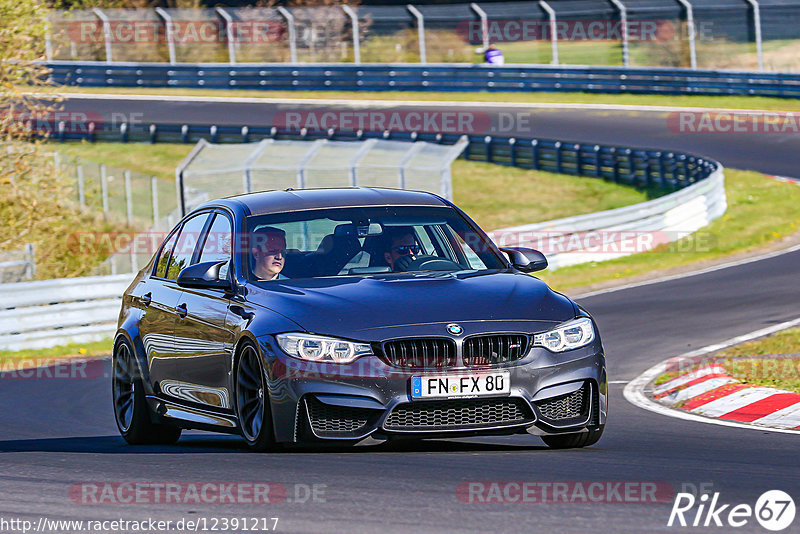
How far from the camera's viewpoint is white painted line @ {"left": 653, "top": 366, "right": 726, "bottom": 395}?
11.3 meters

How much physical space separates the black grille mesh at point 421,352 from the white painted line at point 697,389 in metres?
4.22

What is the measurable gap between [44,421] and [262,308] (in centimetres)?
423

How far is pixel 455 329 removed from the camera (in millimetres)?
7000

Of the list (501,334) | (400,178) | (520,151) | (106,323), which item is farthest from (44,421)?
(520,151)

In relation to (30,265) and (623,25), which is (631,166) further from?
(30,265)

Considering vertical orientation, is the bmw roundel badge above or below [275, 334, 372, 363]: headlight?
above

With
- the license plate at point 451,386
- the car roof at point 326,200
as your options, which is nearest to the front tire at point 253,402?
the license plate at point 451,386

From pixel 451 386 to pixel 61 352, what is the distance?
1146cm

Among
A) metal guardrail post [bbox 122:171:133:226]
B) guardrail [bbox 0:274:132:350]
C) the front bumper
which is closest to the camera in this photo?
the front bumper

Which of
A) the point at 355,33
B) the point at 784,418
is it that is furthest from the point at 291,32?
the point at 784,418

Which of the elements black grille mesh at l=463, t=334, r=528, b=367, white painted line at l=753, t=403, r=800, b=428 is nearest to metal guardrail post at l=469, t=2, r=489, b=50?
white painted line at l=753, t=403, r=800, b=428

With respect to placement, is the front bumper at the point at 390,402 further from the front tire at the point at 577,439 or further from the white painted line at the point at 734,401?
the white painted line at the point at 734,401

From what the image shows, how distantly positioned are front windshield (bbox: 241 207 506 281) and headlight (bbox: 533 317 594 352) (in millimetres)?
1002

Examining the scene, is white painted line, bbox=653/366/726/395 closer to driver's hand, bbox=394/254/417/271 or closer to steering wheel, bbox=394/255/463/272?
steering wheel, bbox=394/255/463/272
